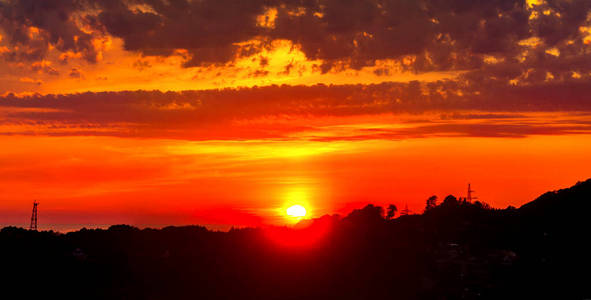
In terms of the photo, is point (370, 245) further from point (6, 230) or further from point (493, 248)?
point (6, 230)

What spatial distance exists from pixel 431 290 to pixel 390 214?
44.3m

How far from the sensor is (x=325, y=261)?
120438 mm

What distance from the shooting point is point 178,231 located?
12425 centimetres

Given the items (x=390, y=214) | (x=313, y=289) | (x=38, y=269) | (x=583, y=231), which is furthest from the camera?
(x=390, y=214)

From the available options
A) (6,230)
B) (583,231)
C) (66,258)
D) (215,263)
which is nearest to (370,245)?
(215,263)

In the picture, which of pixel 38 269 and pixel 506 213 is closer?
pixel 38 269

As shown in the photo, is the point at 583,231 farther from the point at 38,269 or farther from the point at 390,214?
the point at 38,269

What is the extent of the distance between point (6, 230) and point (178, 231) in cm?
2736

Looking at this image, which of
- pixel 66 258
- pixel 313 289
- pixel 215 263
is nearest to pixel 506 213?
pixel 313 289

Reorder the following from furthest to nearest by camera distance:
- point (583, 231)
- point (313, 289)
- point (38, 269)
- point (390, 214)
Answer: point (390, 214), point (583, 231), point (313, 289), point (38, 269)

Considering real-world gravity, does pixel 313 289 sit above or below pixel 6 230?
below

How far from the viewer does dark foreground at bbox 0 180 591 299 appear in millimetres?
107000

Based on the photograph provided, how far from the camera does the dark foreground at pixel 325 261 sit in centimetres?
10700

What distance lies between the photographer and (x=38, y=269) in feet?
346
